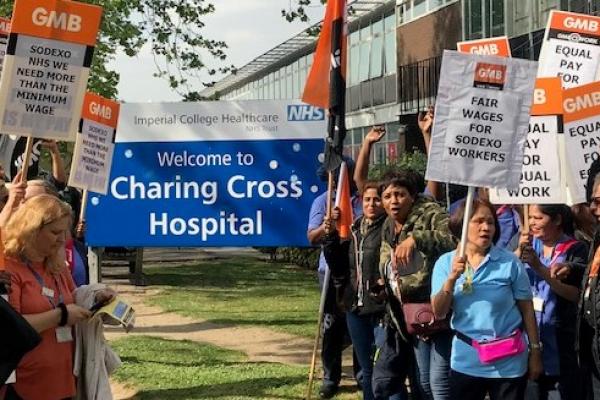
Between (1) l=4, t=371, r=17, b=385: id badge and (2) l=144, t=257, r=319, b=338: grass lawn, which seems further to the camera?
(2) l=144, t=257, r=319, b=338: grass lawn

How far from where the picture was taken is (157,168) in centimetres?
1038

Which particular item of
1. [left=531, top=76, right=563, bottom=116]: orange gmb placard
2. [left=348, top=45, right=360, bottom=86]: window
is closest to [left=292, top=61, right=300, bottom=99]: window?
[left=348, top=45, right=360, bottom=86]: window

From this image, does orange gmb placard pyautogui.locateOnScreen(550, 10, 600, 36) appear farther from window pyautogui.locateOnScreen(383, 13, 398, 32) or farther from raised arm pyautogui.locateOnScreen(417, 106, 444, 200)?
window pyautogui.locateOnScreen(383, 13, 398, 32)

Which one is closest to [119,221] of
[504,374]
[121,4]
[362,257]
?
[362,257]

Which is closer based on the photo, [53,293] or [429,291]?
[53,293]

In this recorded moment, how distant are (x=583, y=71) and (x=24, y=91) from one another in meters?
3.82

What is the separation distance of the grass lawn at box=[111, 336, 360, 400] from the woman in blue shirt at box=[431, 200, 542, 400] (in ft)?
9.43

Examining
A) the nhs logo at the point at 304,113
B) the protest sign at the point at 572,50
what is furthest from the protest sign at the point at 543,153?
the nhs logo at the point at 304,113

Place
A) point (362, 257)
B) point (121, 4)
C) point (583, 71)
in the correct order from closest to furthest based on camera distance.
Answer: point (362, 257) → point (583, 71) → point (121, 4)

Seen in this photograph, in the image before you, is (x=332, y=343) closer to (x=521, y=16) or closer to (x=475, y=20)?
(x=521, y=16)

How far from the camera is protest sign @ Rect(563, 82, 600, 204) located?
6371 millimetres

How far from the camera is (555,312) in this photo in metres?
5.79

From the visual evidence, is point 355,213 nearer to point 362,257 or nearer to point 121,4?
point 362,257

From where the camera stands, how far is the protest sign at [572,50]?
7.25 metres
